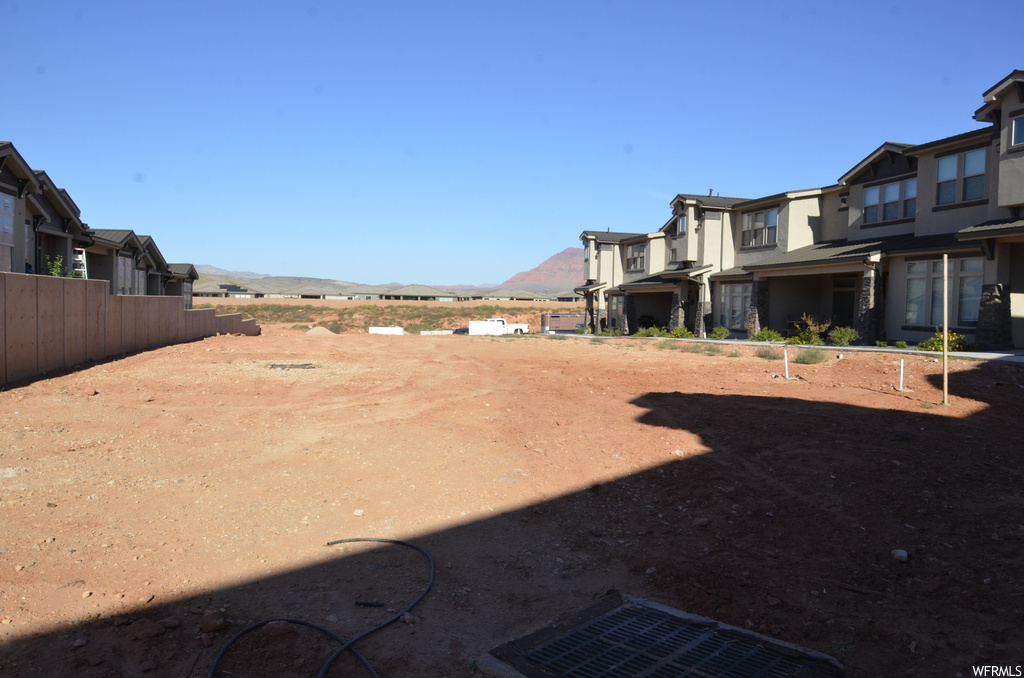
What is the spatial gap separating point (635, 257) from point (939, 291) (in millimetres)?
23889

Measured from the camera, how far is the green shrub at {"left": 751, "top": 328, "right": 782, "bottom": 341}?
2845 centimetres

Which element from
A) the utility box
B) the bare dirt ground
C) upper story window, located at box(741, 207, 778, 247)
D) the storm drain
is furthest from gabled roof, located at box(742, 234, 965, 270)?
the utility box

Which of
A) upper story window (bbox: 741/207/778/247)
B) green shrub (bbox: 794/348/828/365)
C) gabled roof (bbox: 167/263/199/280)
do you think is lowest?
green shrub (bbox: 794/348/828/365)

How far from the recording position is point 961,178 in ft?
74.4

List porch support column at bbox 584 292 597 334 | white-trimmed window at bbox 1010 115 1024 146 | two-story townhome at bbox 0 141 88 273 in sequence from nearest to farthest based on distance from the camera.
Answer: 1. white-trimmed window at bbox 1010 115 1024 146
2. two-story townhome at bbox 0 141 88 273
3. porch support column at bbox 584 292 597 334

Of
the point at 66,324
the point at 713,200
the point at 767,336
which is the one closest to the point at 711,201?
the point at 713,200

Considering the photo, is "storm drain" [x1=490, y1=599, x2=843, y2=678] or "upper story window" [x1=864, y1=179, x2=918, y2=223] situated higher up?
"upper story window" [x1=864, y1=179, x2=918, y2=223]

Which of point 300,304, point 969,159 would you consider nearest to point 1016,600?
point 969,159

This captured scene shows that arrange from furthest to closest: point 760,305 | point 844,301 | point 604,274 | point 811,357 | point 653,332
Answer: point 604,274 < point 653,332 < point 760,305 < point 844,301 < point 811,357

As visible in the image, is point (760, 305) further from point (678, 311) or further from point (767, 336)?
point (678, 311)

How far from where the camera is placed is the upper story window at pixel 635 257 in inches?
1751

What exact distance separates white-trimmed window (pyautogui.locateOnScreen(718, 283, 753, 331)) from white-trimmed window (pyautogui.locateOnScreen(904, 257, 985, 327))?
9.28m

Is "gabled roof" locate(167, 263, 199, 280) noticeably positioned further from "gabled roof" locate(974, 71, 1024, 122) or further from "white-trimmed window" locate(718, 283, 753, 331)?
"gabled roof" locate(974, 71, 1024, 122)

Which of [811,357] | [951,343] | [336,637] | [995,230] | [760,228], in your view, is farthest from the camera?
[760,228]
